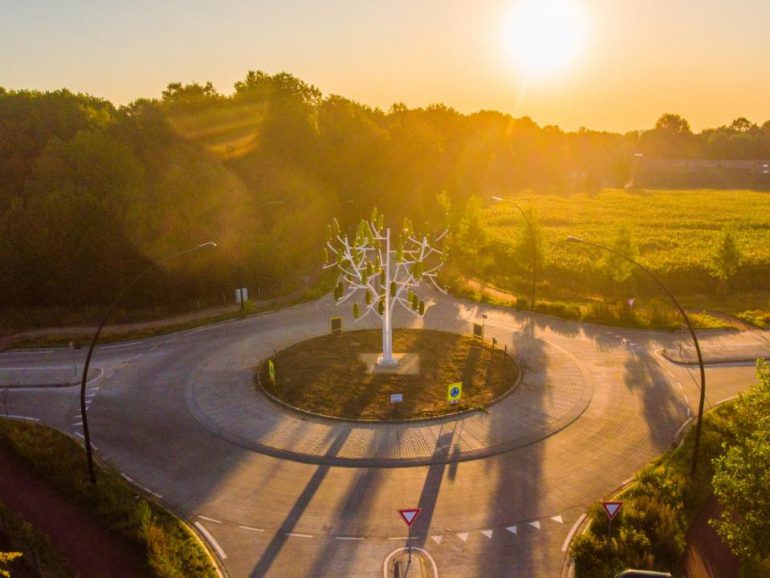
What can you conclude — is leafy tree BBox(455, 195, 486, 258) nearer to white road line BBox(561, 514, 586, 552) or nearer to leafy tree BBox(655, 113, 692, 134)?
white road line BBox(561, 514, 586, 552)

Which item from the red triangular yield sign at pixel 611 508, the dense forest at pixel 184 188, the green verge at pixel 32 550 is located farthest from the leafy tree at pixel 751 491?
the dense forest at pixel 184 188

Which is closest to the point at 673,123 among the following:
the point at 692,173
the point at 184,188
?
the point at 692,173

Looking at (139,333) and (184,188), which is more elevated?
(184,188)

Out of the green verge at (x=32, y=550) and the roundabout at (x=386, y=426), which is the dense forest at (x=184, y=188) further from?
the green verge at (x=32, y=550)

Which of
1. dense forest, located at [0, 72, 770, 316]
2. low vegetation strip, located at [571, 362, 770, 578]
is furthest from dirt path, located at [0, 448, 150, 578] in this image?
dense forest, located at [0, 72, 770, 316]

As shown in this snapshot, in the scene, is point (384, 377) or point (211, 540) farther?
point (384, 377)

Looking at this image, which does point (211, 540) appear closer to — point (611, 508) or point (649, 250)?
point (611, 508)

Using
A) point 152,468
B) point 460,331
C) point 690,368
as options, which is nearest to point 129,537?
point 152,468
